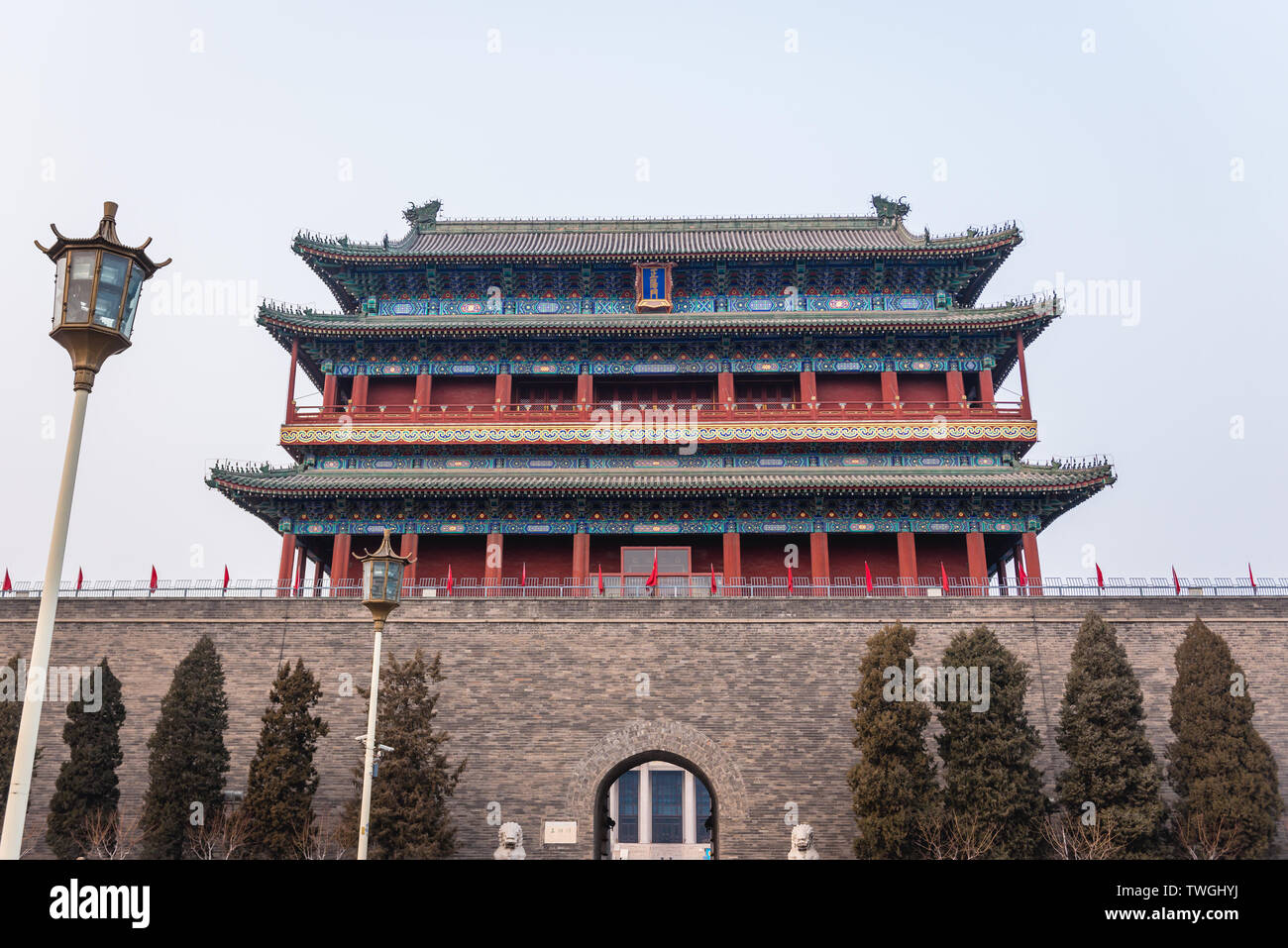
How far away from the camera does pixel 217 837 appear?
65.7ft

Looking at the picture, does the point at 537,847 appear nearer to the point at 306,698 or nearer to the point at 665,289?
the point at 306,698

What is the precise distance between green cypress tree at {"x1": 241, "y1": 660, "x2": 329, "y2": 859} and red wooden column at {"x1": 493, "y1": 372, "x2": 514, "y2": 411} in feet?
44.3

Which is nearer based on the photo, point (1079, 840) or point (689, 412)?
point (1079, 840)

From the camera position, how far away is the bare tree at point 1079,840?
63.2 ft

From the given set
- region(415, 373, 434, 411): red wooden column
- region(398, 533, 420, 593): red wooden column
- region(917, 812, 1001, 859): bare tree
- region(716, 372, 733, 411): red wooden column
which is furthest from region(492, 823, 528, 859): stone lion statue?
region(716, 372, 733, 411): red wooden column

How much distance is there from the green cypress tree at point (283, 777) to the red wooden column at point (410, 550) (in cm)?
856

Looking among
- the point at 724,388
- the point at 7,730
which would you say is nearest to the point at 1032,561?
the point at 724,388

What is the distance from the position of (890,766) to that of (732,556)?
1052 cm

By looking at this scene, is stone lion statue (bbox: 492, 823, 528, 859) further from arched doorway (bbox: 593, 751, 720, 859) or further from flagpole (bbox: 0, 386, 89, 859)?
arched doorway (bbox: 593, 751, 720, 859)

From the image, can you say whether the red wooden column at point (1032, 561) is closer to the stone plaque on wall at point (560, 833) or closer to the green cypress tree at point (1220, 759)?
the green cypress tree at point (1220, 759)

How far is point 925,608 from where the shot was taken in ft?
85.3

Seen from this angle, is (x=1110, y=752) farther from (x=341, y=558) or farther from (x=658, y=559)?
(x=341, y=558)

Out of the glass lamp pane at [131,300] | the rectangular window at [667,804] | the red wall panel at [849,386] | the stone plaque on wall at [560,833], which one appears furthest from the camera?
the rectangular window at [667,804]

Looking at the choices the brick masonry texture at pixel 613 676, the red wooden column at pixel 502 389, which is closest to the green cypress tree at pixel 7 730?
the brick masonry texture at pixel 613 676
